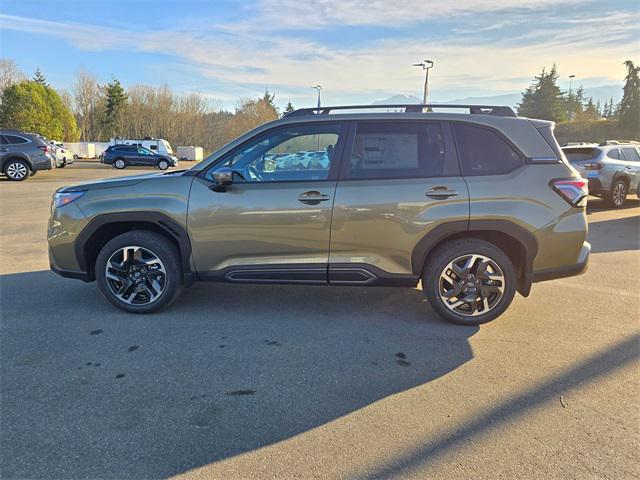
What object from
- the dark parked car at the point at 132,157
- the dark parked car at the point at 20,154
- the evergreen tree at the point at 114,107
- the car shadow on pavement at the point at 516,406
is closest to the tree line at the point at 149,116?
the evergreen tree at the point at 114,107

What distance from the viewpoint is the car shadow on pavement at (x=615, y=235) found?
7.19m

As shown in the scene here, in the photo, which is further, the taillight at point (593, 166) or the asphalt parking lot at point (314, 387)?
the taillight at point (593, 166)

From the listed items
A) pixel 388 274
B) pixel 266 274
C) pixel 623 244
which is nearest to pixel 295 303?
pixel 266 274

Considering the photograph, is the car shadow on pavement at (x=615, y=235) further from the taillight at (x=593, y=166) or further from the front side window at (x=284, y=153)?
the front side window at (x=284, y=153)

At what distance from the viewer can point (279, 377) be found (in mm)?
3076

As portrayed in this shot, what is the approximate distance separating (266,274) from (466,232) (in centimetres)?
186

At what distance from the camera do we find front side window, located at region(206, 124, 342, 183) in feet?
12.9

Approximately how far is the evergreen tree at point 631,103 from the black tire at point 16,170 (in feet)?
157

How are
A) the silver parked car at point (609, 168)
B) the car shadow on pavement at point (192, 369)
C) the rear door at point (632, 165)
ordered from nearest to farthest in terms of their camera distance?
1. the car shadow on pavement at point (192, 369)
2. the silver parked car at point (609, 168)
3. the rear door at point (632, 165)

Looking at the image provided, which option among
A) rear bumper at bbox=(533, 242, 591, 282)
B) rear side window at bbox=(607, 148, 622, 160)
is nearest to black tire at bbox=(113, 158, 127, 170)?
rear side window at bbox=(607, 148, 622, 160)

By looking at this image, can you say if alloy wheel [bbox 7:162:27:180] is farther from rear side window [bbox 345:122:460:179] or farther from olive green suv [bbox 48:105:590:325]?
rear side window [bbox 345:122:460:179]

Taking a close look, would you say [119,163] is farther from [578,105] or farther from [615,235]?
[578,105]

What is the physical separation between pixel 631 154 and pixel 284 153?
1207 centimetres

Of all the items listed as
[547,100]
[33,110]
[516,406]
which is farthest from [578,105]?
[516,406]
